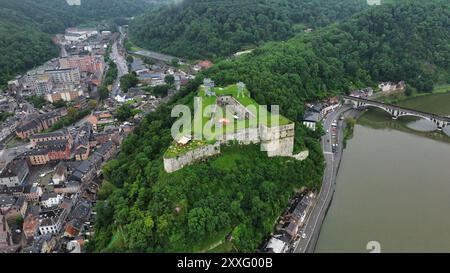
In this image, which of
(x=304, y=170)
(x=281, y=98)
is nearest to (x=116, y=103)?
(x=281, y=98)

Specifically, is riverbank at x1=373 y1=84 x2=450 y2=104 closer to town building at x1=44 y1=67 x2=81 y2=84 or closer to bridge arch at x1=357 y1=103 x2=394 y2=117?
bridge arch at x1=357 y1=103 x2=394 y2=117

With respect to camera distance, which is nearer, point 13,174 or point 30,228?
point 30,228

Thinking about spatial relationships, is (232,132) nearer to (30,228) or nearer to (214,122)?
(214,122)

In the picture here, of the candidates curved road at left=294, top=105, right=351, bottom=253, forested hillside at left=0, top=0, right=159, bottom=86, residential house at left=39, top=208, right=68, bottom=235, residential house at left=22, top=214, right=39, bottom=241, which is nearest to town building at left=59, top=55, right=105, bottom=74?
forested hillside at left=0, top=0, right=159, bottom=86

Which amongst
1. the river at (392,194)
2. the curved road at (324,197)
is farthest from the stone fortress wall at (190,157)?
the river at (392,194)

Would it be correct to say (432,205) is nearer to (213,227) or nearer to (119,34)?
(213,227)

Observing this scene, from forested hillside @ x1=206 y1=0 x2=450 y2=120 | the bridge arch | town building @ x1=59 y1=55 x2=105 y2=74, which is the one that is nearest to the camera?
the bridge arch

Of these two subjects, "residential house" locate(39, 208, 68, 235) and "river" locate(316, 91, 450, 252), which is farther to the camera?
"residential house" locate(39, 208, 68, 235)

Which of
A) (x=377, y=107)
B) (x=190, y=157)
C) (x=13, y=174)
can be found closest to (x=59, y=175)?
(x=13, y=174)
